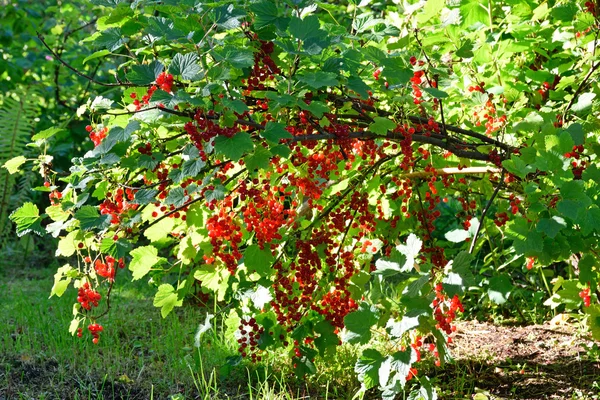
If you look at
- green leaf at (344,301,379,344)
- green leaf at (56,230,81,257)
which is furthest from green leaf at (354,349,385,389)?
green leaf at (56,230,81,257)

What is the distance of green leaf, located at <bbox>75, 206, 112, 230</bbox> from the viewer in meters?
1.83

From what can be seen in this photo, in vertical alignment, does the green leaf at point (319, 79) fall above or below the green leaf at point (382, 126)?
above

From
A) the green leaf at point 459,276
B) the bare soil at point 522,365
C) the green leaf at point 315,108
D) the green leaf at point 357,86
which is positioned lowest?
the bare soil at point 522,365

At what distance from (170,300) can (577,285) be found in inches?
68.7

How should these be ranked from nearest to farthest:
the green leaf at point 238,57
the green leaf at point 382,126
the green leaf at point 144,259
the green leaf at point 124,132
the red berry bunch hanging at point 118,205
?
1. the green leaf at point 238,57
2. the green leaf at point 124,132
3. the red berry bunch hanging at point 118,205
4. the green leaf at point 382,126
5. the green leaf at point 144,259

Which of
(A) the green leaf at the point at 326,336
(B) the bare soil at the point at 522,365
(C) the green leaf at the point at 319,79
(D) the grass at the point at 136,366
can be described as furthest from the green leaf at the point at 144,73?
(B) the bare soil at the point at 522,365

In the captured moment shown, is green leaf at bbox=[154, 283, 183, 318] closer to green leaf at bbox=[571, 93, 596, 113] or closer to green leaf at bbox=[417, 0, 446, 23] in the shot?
green leaf at bbox=[417, 0, 446, 23]

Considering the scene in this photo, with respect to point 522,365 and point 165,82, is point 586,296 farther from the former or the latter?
point 165,82

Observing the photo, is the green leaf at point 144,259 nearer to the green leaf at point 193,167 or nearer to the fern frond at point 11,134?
the green leaf at point 193,167

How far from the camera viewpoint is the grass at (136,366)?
282 centimetres

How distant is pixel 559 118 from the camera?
269 cm

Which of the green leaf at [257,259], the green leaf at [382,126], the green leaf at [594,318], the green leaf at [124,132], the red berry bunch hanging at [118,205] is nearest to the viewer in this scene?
the green leaf at [124,132]

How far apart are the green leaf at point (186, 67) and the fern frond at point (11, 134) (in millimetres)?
4331

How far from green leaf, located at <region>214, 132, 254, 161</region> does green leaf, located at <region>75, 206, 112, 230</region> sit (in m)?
0.39
